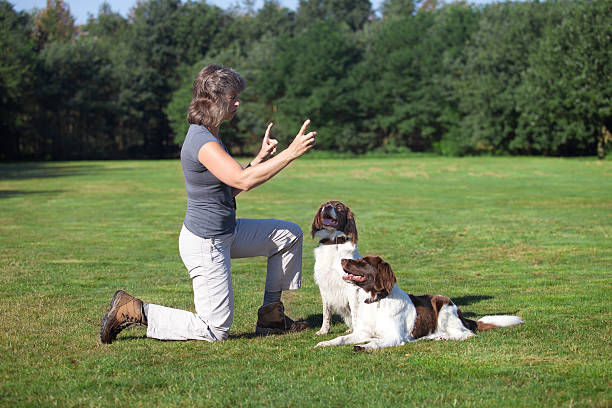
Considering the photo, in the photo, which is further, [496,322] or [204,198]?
[496,322]

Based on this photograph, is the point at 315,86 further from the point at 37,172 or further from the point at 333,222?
the point at 333,222

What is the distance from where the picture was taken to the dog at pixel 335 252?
6180 millimetres

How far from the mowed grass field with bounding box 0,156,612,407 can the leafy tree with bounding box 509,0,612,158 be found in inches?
1315

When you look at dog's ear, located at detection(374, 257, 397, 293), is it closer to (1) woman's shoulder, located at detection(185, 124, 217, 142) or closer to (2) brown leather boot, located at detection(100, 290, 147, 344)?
(1) woman's shoulder, located at detection(185, 124, 217, 142)

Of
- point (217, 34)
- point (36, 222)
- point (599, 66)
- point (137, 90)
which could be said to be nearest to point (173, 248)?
point (36, 222)

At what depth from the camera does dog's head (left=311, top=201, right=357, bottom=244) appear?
6.14 meters

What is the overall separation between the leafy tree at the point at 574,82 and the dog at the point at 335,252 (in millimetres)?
47432

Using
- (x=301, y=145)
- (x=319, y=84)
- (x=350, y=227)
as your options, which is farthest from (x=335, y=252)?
(x=319, y=84)

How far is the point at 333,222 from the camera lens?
6156 millimetres

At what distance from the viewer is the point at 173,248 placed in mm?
12789

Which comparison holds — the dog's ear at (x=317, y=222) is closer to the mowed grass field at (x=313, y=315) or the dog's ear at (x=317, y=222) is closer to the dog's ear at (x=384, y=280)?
the dog's ear at (x=384, y=280)

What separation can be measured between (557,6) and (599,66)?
12.0 meters

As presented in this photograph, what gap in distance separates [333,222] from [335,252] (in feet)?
1.07

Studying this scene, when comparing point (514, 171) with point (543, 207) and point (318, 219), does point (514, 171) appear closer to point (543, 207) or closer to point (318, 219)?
point (543, 207)
